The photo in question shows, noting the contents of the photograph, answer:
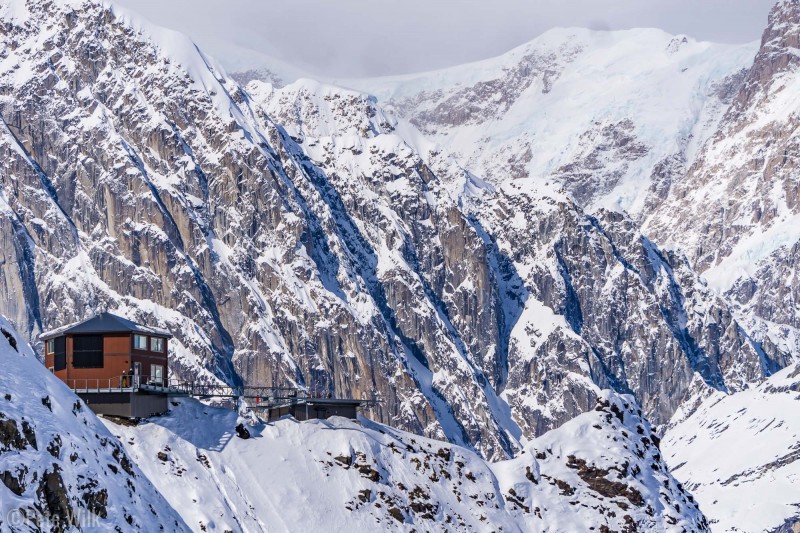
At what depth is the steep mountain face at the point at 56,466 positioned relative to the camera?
77688 mm

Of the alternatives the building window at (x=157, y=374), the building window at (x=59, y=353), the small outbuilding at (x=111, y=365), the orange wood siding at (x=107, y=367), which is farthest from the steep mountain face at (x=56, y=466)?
the building window at (x=157, y=374)

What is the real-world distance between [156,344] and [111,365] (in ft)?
22.3

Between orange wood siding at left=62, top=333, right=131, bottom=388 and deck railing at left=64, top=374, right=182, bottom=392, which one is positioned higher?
orange wood siding at left=62, top=333, right=131, bottom=388

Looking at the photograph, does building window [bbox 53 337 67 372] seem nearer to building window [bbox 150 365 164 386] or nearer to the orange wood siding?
the orange wood siding

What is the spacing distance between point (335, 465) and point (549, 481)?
22081mm

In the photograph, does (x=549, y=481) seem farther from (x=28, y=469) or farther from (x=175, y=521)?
(x=28, y=469)

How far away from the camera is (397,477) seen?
133 meters

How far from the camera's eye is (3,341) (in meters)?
91.3

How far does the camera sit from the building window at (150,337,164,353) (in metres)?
133

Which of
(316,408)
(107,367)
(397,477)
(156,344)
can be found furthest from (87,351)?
(397,477)

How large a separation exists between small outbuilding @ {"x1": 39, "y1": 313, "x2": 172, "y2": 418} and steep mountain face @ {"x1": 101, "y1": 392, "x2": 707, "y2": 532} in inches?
101

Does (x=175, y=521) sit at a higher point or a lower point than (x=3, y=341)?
lower

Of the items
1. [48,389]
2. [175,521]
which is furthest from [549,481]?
[48,389]

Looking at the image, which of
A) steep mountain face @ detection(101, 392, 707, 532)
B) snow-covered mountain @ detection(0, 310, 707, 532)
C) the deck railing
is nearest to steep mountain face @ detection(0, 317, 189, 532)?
snow-covered mountain @ detection(0, 310, 707, 532)
